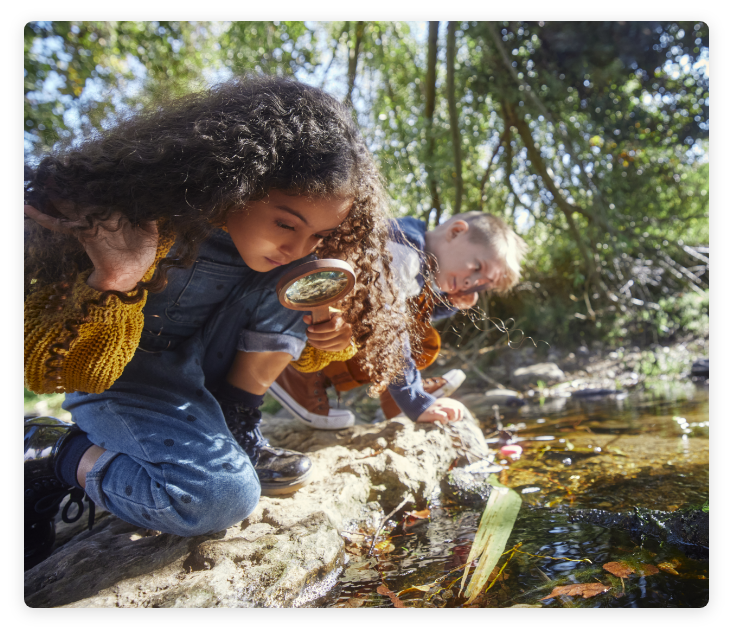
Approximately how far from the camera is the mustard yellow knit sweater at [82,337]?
1.36 metres

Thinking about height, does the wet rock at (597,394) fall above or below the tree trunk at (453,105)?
below

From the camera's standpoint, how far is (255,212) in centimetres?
145

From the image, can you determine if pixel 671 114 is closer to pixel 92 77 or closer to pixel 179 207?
pixel 179 207

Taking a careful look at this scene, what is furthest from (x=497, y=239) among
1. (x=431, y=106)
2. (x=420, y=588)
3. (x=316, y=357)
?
(x=431, y=106)

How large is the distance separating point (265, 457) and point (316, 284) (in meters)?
0.63

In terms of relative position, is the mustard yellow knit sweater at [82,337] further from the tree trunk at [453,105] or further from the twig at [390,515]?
the tree trunk at [453,105]

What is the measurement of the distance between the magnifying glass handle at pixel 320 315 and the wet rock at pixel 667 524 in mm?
970

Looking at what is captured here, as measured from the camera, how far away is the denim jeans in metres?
1.38

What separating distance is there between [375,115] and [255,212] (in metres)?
3.48

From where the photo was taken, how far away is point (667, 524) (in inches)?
54.7

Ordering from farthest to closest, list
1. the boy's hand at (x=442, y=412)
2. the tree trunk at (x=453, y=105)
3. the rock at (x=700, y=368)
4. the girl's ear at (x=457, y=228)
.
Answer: the tree trunk at (x=453, y=105) → the rock at (x=700, y=368) → the girl's ear at (x=457, y=228) → the boy's hand at (x=442, y=412)

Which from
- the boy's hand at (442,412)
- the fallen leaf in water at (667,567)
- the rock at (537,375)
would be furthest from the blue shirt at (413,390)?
the rock at (537,375)

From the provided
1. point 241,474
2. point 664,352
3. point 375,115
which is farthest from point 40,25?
point 664,352

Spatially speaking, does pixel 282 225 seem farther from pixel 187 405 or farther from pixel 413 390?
pixel 413 390
